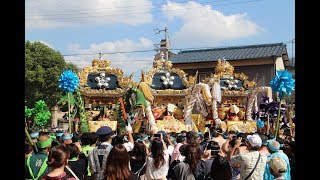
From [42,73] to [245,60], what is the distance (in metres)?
15.7

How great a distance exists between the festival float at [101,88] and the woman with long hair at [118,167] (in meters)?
13.1

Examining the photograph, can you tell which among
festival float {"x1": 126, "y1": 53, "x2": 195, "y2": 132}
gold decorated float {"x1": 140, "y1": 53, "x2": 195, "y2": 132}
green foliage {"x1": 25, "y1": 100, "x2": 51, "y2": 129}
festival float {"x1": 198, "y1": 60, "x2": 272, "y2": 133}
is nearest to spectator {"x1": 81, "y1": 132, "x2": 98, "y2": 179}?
festival float {"x1": 126, "y1": 53, "x2": 195, "y2": 132}

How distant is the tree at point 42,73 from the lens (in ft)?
106

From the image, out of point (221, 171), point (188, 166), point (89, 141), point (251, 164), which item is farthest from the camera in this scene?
Answer: point (89, 141)

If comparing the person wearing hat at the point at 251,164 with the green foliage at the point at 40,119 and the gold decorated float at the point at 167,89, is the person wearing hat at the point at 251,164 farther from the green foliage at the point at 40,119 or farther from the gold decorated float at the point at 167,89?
the green foliage at the point at 40,119

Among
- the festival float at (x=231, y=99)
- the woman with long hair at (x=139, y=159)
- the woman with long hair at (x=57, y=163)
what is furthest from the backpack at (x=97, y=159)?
the festival float at (x=231, y=99)

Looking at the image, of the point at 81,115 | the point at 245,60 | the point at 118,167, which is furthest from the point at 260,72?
the point at 118,167

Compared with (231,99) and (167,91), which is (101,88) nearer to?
(167,91)

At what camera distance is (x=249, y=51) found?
112ft

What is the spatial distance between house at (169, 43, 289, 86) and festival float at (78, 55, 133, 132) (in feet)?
52.5

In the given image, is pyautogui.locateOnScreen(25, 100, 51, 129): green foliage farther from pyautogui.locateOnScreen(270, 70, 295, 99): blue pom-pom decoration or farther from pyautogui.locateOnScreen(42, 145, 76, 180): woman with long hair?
pyautogui.locateOnScreen(42, 145, 76, 180): woman with long hair

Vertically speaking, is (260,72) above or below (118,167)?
above

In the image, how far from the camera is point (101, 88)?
17891 mm
